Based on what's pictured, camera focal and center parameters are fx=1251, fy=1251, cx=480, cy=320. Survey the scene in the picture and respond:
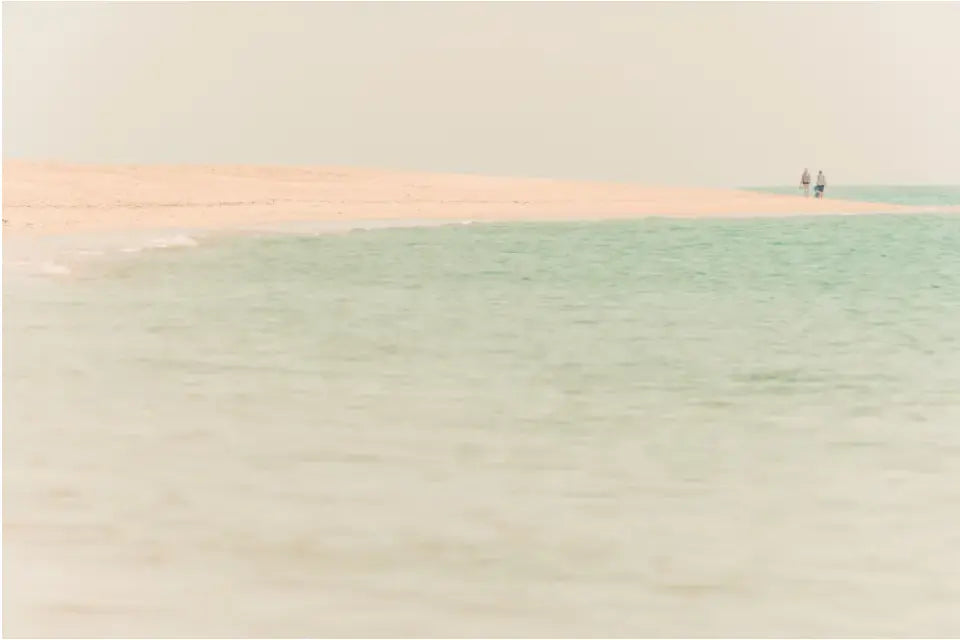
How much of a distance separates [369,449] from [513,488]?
3.51 feet

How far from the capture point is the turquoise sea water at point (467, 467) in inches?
205

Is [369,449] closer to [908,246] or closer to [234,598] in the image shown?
[234,598]

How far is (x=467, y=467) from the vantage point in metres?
7.14

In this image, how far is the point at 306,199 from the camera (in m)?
38.3

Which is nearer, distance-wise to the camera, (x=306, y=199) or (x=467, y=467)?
(x=467, y=467)

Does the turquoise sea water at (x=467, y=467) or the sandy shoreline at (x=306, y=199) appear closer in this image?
the turquoise sea water at (x=467, y=467)

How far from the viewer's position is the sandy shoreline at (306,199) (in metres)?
27.8

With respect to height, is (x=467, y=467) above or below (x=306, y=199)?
above

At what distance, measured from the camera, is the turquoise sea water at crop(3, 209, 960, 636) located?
5219 millimetres

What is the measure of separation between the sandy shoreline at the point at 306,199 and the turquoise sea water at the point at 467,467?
11594 millimetres

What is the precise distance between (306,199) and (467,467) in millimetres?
31905

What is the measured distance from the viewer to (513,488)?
680 cm

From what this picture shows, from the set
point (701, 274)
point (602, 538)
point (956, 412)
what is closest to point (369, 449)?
point (602, 538)

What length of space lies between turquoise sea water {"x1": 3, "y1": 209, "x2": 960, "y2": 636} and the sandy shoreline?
11.6m
